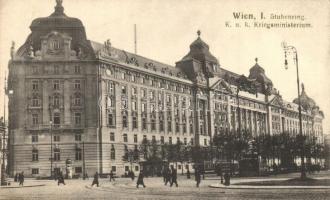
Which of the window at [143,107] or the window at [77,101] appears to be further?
the window at [143,107]

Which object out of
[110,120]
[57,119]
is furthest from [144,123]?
[57,119]

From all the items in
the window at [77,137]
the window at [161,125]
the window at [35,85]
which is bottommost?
the window at [77,137]

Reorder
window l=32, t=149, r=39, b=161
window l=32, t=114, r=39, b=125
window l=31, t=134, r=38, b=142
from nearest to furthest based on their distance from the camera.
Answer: window l=32, t=149, r=39, b=161
window l=31, t=134, r=38, b=142
window l=32, t=114, r=39, b=125

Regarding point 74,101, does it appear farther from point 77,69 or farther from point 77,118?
point 77,69

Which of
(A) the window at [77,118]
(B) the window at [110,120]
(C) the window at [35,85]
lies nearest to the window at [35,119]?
(C) the window at [35,85]

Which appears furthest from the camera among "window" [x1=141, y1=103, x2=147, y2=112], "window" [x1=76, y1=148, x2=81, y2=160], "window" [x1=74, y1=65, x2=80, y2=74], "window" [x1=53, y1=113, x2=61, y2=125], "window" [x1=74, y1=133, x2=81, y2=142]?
"window" [x1=141, y1=103, x2=147, y2=112]

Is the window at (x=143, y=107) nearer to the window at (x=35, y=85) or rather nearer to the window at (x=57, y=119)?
the window at (x=57, y=119)

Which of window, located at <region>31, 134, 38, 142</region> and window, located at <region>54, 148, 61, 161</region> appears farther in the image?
window, located at <region>54, 148, 61, 161</region>

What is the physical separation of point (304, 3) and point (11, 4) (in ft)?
50.7

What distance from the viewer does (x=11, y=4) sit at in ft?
90.5

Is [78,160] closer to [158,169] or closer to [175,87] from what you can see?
[158,169]

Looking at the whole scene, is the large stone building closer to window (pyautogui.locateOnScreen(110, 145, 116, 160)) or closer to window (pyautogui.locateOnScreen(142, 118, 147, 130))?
window (pyautogui.locateOnScreen(142, 118, 147, 130))

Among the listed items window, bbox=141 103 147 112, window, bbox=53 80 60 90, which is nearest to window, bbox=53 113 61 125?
window, bbox=53 80 60 90

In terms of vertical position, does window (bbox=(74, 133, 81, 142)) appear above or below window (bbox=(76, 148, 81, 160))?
above
